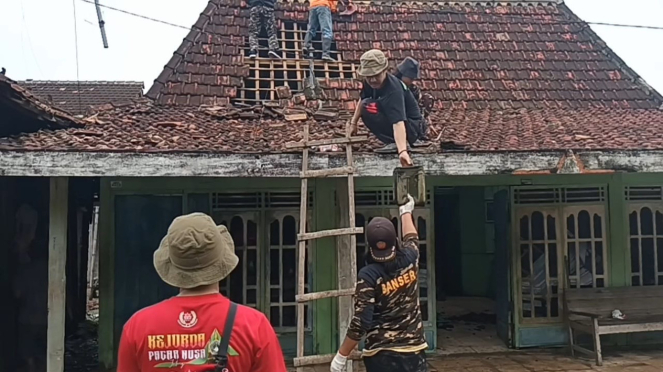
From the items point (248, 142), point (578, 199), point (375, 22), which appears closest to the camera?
point (248, 142)

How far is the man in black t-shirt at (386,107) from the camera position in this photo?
4.70 meters

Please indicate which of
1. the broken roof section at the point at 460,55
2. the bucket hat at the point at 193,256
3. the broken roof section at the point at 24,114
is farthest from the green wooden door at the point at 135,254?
the bucket hat at the point at 193,256

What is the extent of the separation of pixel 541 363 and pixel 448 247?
5000 mm

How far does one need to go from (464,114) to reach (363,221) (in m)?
2.06

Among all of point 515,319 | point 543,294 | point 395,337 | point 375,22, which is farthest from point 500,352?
point 375,22

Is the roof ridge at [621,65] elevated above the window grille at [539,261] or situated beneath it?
elevated above

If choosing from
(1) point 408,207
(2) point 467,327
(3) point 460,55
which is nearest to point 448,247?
(2) point 467,327

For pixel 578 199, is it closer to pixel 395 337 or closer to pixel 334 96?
pixel 334 96

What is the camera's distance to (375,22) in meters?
9.89

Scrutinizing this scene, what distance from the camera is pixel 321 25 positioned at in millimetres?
9055

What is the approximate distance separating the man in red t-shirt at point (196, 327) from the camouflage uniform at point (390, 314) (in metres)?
1.35

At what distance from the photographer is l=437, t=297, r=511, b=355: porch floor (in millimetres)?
7391

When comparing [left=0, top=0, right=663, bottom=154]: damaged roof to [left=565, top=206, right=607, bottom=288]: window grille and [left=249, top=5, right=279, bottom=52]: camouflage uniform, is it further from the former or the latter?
[left=565, top=206, right=607, bottom=288]: window grille

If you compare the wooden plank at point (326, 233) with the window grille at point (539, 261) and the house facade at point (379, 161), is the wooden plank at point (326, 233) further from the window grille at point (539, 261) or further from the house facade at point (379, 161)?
the window grille at point (539, 261)
